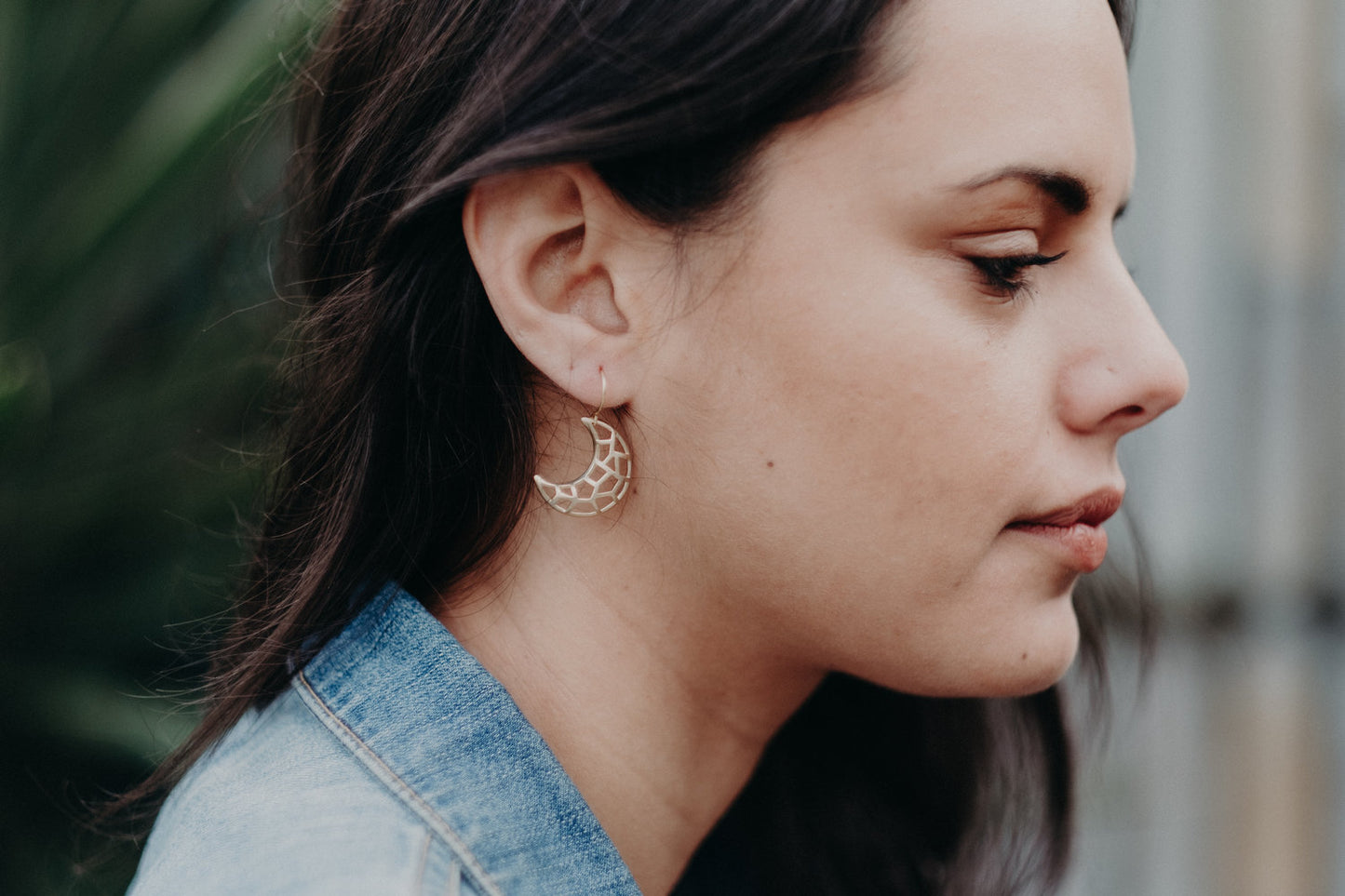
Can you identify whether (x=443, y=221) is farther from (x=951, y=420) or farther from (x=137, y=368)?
(x=137, y=368)

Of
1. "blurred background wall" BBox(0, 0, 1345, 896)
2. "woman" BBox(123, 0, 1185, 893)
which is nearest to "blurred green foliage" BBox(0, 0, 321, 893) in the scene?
"blurred background wall" BBox(0, 0, 1345, 896)

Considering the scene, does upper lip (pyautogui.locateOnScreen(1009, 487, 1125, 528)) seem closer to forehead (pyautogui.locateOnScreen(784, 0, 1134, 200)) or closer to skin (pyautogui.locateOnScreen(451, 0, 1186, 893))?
skin (pyautogui.locateOnScreen(451, 0, 1186, 893))

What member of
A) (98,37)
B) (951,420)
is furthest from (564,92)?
(98,37)

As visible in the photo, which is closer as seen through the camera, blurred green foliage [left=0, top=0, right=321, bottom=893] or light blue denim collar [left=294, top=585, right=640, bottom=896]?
light blue denim collar [left=294, top=585, right=640, bottom=896]

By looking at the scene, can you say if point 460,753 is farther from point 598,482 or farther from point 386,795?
point 598,482

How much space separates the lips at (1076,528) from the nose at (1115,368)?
8 cm

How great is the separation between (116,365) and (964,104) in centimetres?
145

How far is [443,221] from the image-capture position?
1225 millimetres

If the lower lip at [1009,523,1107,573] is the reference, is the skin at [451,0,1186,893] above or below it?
above

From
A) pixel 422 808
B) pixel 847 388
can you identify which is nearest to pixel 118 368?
pixel 422 808

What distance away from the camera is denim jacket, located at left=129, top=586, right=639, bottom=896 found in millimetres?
1007

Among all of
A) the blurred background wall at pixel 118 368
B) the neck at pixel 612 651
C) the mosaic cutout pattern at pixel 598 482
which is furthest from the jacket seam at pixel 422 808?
the blurred background wall at pixel 118 368

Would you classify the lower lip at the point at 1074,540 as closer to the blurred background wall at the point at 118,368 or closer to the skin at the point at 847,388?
the skin at the point at 847,388

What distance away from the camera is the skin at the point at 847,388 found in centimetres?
112
